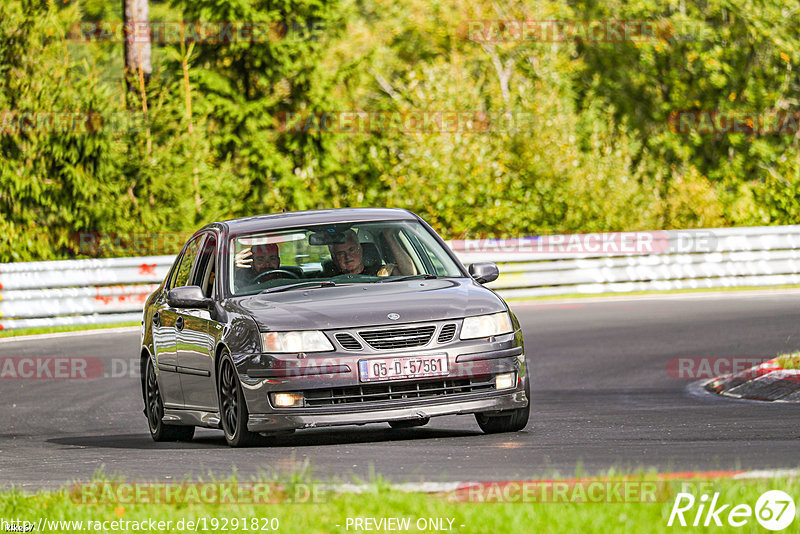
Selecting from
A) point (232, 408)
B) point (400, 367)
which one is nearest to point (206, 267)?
point (232, 408)

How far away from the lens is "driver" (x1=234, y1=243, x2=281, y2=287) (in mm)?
10773

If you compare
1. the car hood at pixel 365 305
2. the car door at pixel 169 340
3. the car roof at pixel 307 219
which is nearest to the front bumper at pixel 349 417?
the car hood at pixel 365 305

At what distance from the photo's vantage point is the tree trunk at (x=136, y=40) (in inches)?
1174

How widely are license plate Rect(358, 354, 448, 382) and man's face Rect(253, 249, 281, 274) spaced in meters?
1.55

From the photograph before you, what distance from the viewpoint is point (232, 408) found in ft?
33.3

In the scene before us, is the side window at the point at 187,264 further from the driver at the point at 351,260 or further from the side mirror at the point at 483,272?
the side mirror at the point at 483,272

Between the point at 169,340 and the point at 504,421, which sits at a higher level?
the point at 169,340

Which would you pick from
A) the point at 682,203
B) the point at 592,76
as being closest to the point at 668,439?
the point at 682,203

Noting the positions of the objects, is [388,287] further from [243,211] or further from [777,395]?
[243,211]

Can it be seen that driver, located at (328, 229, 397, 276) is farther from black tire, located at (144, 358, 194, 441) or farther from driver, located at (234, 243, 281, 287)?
black tire, located at (144, 358, 194, 441)

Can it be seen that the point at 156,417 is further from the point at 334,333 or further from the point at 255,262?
the point at 334,333

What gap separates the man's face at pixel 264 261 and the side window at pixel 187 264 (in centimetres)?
114

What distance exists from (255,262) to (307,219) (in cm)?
58

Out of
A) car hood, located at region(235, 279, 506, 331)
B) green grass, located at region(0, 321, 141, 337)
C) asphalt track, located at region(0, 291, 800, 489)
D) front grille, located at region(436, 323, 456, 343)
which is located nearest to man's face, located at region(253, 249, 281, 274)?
car hood, located at region(235, 279, 506, 331)
